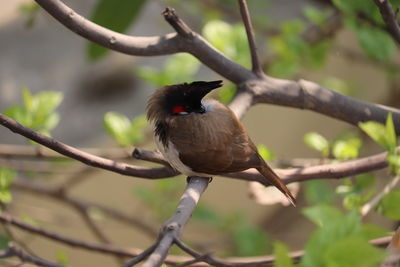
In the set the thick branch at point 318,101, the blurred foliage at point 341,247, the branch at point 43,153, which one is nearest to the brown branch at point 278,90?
the thick branch at point 318,101

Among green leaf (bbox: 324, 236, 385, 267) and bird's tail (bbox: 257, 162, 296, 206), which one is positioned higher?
bird's tail (bbox: 257, 162, 296, 206)

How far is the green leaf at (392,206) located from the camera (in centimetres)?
68

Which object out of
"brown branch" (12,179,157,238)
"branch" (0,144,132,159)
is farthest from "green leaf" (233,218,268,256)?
"branch" (0,144,132,159)

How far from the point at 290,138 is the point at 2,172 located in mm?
1421

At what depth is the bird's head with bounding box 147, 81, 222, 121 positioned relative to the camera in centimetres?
84

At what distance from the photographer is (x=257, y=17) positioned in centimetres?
179

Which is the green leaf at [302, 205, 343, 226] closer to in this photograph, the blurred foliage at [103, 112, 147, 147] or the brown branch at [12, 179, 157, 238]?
the blurred foliage at [103, 112, 147, 147]

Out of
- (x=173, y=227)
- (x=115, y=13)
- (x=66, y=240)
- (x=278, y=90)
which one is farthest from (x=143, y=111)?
(x=173, y=227)

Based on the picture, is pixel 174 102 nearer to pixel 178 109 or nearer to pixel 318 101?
pixel 178 109

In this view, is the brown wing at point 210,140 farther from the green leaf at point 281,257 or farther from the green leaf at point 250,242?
the green leaf at point 250,242

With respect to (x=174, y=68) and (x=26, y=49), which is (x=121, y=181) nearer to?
(x=26, y=49)

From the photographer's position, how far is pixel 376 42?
3.31 ft

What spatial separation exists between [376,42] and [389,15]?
0.87 ft

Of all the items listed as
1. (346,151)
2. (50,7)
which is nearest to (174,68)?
(346,151)
